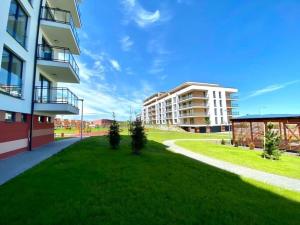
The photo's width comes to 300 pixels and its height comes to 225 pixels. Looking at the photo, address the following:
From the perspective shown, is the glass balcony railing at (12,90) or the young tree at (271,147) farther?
the young tree at (271,147)

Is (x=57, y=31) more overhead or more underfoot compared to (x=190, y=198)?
more overhead

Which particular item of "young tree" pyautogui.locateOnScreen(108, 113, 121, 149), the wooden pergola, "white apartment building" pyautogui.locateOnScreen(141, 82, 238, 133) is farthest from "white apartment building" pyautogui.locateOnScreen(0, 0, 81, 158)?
"white apartment building" pyautogui.locateOnScreen(141, 82, 238, 133)

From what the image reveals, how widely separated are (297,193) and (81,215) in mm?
7752

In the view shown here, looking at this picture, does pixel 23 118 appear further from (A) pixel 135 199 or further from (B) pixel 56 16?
(B) pixel 56 16

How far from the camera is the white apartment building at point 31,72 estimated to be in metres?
10.4

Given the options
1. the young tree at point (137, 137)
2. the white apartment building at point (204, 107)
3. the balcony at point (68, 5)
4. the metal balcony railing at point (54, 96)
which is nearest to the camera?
the young tree at point (137, 137)

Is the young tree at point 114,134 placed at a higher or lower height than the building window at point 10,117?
lower

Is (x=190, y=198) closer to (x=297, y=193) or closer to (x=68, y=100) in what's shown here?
(x=297, y=193)

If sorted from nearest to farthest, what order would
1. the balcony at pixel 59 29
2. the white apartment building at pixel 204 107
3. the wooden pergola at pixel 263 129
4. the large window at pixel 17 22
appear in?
the large window at pixel 17 22, the balcony at pixel 59 29, the wooden pergola at pixel 263 129, the white apartment building at pixel 204 107

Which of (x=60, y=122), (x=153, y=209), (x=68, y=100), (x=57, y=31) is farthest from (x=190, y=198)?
(x=60, y=122)

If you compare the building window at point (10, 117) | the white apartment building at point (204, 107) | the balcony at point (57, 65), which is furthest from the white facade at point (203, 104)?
the building window at point (10, 117)

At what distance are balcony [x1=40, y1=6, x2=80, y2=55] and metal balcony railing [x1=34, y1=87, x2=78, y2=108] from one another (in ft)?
15.6

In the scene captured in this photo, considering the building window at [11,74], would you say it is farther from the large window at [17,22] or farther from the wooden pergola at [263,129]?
the wooden pergola at [263,129]

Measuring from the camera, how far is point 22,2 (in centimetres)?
1177
